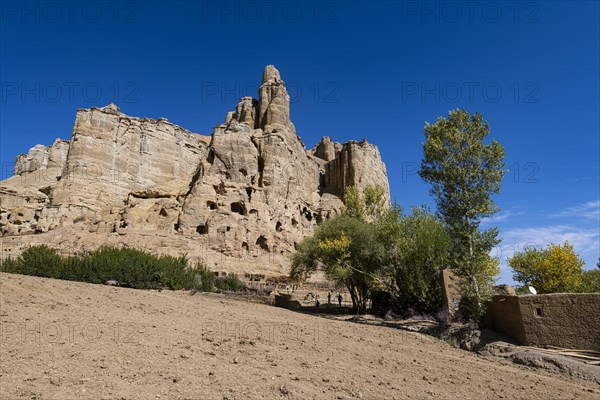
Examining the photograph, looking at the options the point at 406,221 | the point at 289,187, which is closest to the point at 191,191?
the point at 289,187

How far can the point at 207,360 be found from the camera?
6.52m

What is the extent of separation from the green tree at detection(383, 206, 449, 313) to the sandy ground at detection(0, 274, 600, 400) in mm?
5755

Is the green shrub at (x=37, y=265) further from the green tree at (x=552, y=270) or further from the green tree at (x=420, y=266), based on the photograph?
the green tree at (x=552, y=270)

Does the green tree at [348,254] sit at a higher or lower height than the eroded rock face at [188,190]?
lower

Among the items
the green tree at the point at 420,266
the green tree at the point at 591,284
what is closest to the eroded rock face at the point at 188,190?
the green tree at the point at 420,266

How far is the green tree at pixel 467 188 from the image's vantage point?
1395 centimetres

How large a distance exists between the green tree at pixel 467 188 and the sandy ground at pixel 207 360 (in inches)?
141

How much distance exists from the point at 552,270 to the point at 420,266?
37.7ft

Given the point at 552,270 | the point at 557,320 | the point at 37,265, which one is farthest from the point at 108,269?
the point at 552,270

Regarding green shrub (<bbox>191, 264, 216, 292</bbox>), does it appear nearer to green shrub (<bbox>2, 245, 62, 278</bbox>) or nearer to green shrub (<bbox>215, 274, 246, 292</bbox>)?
green shrub (<bbox>215, 274, 246, 292</bbox>)

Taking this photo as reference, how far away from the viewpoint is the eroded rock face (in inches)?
1556

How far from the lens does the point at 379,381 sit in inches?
262

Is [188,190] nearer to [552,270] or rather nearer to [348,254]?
[348,254]

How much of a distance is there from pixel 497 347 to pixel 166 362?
9.90m
